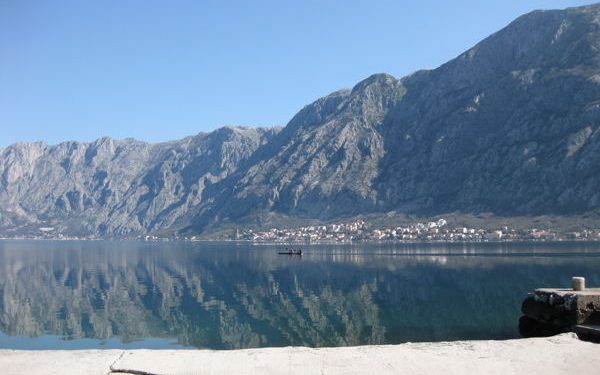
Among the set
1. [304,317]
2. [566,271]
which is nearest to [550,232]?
[566,271]

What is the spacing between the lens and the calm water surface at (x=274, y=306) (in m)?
38.6

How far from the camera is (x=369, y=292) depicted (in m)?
61.9

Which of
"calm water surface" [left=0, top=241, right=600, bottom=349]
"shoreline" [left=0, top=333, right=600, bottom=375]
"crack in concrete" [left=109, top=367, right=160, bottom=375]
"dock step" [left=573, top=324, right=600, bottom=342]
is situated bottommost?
"calm water surface" [left=0, top=241, right=600, bottom=349]

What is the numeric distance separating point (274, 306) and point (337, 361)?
108 ft

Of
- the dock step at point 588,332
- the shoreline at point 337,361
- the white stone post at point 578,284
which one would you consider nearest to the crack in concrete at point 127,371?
the shoreline at point 337,361

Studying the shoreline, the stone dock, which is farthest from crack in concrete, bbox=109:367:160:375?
the stone dock

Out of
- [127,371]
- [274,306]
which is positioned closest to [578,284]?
[127,371]

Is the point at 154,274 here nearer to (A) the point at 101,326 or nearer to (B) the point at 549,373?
(A) the point at 101,326

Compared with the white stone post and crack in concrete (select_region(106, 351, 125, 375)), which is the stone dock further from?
crack in concrete (select_region(106, 351, 125, 375))

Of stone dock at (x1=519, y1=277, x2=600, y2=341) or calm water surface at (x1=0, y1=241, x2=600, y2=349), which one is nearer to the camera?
stone dock at (x1=519, y1=277, x2=600, y2=341)

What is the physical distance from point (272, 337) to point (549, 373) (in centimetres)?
2236

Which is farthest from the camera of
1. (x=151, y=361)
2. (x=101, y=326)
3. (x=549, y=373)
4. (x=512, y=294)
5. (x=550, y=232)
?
(x=550, y=232)

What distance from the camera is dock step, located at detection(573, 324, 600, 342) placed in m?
26.4

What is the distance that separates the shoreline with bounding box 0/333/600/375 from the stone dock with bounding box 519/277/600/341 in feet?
16.0
